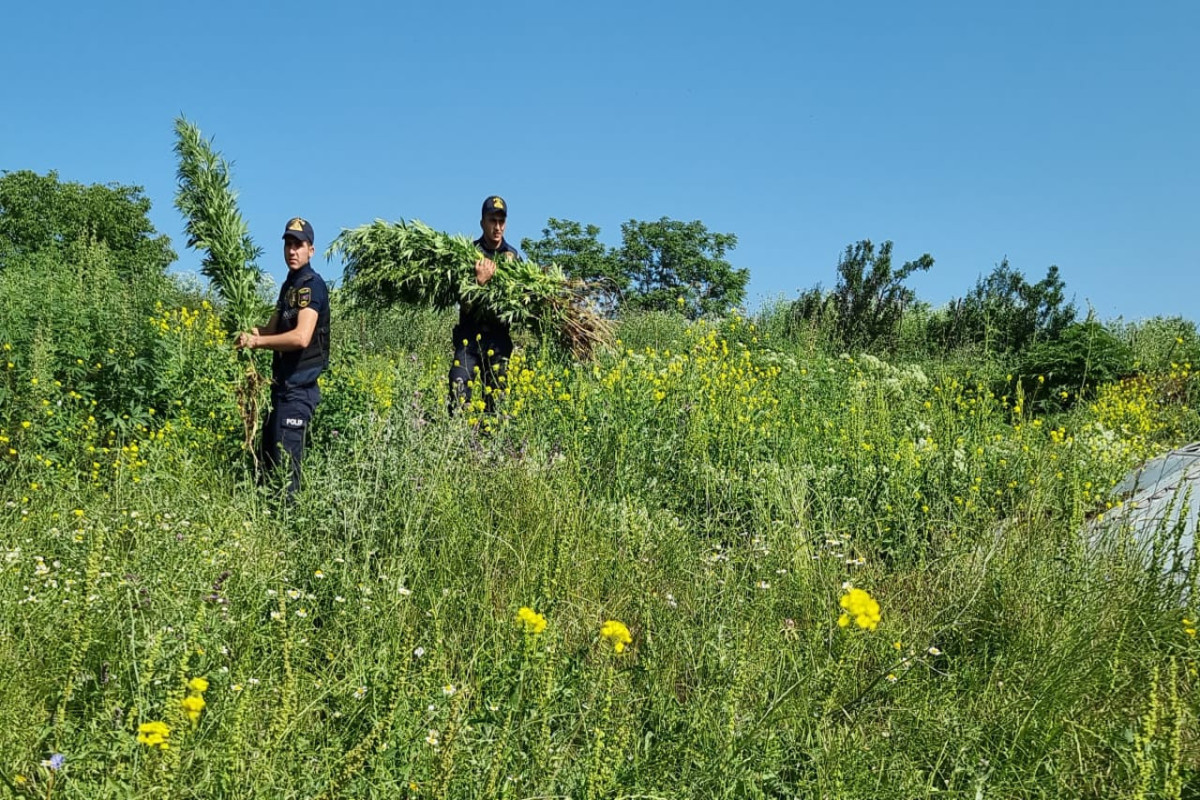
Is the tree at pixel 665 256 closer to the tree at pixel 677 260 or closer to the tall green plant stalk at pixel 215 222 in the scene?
the tree at pixel 677 260

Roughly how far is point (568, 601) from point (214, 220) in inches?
160

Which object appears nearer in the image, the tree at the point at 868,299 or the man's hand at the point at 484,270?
the man's hand at the point at 484,270

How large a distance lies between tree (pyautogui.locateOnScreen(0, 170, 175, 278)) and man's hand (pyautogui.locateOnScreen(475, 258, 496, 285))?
4099 cm

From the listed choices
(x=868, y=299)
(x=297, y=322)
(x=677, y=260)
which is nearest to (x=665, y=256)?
(x=677, y=260)

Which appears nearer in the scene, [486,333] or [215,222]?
[215,222]

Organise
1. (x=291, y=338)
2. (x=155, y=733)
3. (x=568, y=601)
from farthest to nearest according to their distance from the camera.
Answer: (x=291, y=338), (x=568, y=601), (x=155, y=733)

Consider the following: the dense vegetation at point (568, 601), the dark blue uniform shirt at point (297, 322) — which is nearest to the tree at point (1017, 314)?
the dense vegetation at point (568, 601)

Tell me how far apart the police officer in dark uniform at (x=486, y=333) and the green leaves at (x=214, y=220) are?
1.58 meters

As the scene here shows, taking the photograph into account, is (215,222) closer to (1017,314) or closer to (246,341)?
(246,341)

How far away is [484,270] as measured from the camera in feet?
22.3

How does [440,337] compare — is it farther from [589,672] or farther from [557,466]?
[589,672]

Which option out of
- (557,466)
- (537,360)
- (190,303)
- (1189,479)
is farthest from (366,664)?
(190,303)

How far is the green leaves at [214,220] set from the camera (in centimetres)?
592

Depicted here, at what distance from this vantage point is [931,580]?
4.11 m
